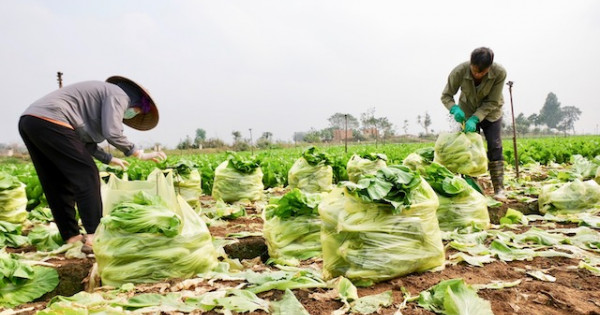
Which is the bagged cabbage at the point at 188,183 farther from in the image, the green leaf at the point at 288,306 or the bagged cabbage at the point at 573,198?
the bagged cabbage at the point at 573,198

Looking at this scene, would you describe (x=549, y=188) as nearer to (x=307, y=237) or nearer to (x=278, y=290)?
(x=307, y=237)

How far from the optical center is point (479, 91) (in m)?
5.13

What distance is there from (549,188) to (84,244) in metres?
4.91

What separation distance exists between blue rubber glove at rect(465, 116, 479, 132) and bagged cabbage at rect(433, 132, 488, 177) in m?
0.06

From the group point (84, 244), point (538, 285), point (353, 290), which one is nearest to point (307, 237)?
point (353, 290)

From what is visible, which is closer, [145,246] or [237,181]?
[145,246]

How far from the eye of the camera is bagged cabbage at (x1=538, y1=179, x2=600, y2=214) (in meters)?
4.31

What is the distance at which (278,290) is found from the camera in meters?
2.21

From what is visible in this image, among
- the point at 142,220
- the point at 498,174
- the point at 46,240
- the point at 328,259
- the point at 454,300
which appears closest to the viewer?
the point at 454,300

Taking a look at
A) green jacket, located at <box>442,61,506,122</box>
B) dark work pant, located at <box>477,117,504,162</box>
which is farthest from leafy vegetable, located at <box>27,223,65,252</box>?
dark work pant, located at <box>477,117,504,162</box>

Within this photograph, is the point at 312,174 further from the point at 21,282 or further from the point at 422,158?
the point at 21,282

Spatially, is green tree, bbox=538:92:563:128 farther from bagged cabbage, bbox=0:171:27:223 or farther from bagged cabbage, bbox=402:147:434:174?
bagged cabbage, bbox=0:171:27:223

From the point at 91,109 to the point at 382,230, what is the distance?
275cm

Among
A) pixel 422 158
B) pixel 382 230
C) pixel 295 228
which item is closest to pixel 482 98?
pixel 422 158
